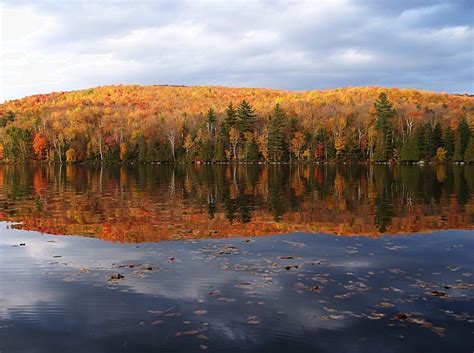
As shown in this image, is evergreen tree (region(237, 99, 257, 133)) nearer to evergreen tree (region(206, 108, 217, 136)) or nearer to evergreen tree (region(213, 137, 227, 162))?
evergreen tree (region(206, 108, 217, 136))

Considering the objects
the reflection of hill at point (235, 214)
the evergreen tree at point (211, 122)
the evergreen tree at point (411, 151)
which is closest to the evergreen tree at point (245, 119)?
the evergreen tree at point (211, 122)

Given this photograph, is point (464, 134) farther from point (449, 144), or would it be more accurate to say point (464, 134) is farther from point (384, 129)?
point (384, 129)

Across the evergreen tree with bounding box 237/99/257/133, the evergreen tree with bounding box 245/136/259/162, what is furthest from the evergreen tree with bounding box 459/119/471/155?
the evergreen tree with bounding box 237/99/257/133

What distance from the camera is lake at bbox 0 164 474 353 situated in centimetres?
908

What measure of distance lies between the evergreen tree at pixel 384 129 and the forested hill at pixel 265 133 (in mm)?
254

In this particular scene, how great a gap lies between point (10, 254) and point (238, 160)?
376 ft

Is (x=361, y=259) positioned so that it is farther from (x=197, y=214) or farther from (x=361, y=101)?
(x=361, y=101)

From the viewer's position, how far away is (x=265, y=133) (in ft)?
436

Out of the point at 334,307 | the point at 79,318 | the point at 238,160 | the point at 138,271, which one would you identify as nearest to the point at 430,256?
the point at 334,307

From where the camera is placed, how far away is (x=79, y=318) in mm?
10141

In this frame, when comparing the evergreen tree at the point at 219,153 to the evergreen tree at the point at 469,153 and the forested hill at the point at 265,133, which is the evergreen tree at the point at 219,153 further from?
the evergreen tree at the point at 469,153

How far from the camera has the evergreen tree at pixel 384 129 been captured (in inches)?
4577

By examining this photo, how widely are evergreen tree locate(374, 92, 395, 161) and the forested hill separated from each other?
0.83 ft

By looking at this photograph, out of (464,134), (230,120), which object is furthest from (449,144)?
(230,120)
